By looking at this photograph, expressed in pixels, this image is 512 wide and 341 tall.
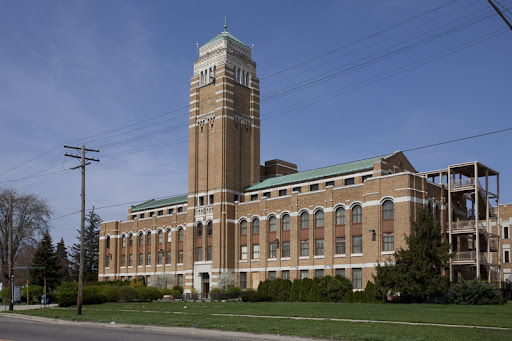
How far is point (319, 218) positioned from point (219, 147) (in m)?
16.9

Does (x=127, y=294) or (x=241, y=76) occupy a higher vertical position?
(x=241, y=76)

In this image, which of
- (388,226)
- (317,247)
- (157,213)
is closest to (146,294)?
(317,247)

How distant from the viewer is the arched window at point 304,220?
61.9 m

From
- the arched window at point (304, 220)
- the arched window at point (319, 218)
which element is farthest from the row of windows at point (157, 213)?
the arched window at point (319, 218)

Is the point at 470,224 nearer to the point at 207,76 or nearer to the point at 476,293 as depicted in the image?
the point at 476,293

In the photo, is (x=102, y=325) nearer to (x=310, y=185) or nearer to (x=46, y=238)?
(x=310, y=185)

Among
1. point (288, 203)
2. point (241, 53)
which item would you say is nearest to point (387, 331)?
point (288, 203)

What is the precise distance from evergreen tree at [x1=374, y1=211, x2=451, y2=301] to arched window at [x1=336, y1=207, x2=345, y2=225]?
12242 mm

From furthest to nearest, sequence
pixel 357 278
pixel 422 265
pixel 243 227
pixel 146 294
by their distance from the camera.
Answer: pixel 243 227 < pixel 146 294 < pixel 357 278 < pixel 422 265

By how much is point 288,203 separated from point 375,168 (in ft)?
36.2

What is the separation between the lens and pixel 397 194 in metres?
52.9

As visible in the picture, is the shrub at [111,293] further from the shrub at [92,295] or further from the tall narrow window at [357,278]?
the tall narrow window at [357,278]

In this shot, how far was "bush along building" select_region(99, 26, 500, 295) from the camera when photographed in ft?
179

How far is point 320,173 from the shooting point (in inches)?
2574
